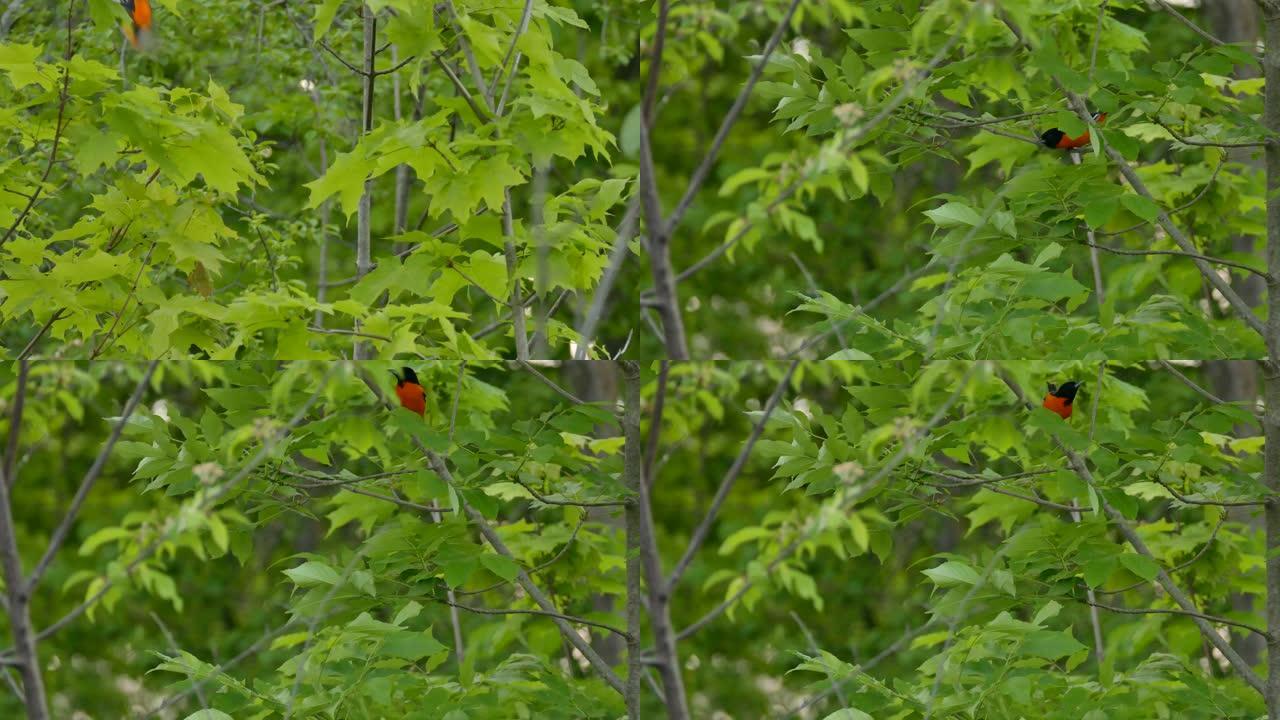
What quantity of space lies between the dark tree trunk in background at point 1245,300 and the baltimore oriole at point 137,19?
3.51 meters

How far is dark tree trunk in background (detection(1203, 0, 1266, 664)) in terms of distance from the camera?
4.88m

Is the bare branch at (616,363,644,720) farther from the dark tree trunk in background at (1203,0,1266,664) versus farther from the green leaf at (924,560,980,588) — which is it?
the dark tree trunk in background at (1203,0,1266,664)

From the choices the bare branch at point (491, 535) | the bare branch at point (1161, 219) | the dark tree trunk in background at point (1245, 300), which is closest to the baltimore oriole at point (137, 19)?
the bare branch at point (491, 535)

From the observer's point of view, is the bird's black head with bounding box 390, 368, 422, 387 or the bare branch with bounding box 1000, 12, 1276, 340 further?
the bare branch with bounding box 1000, 12, 1276, 340

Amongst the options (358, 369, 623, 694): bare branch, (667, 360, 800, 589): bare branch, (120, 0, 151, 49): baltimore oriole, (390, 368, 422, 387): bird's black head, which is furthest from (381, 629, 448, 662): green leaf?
(120, 0, 151, 49): baltimore oriole

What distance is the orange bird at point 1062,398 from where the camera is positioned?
3.00m

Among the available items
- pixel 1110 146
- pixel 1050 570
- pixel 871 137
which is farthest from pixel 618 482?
pixel 1110 146

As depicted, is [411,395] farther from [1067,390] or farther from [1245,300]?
[1245,300]

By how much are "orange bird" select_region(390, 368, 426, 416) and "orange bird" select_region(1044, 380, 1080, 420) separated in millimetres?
1359

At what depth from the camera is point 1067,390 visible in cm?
300

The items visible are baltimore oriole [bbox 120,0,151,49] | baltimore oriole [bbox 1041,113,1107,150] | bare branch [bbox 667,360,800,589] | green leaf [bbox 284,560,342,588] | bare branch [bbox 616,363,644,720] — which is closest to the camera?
bare branch [bbox 667,360,800,589]

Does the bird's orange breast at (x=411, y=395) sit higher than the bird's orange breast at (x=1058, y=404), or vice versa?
the bird's orange breast at (x=411, y=395)

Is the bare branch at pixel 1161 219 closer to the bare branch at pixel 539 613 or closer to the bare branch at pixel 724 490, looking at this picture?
the bare branch at pixel 724 490

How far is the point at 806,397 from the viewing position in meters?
2.84
